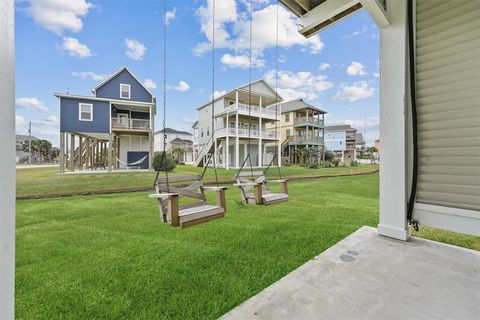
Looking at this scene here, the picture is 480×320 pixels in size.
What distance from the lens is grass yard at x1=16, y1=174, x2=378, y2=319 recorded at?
6.41 feet

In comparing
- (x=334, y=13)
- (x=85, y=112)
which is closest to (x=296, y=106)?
(x=85, y=112)

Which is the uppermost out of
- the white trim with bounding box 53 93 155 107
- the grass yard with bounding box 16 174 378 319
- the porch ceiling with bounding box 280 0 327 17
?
the white trim with bounding box 53 93 155 107

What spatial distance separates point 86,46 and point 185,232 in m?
11.1

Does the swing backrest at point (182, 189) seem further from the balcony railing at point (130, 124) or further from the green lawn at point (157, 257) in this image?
the balcony railing at point (130, 124)

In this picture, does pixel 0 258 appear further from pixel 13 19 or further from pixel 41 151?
pixel 41 151

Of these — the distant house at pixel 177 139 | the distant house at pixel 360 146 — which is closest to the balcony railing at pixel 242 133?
the distant house at pixel 177 139

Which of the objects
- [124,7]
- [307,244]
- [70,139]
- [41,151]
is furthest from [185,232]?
[41,151]

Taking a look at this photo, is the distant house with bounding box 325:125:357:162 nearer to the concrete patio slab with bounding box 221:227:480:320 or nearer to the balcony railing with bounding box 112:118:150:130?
the balcony railing with bounding box 112:118:150:130

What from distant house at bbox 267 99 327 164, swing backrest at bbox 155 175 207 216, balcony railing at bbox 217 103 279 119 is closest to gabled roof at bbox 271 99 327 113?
distant house at bbox 267 99 327 164

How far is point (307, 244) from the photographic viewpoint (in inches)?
125

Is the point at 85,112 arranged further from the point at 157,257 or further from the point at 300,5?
the point at 300,5

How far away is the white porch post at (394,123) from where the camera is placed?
3.05m

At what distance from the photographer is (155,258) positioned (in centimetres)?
284

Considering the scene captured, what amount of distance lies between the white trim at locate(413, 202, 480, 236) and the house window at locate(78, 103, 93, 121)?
1707 centimetres
